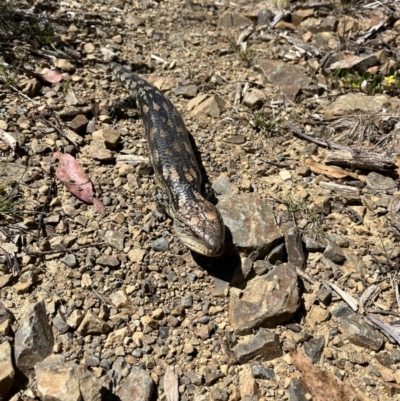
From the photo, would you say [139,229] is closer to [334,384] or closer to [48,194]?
[48,194]

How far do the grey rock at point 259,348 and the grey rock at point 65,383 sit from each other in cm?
144

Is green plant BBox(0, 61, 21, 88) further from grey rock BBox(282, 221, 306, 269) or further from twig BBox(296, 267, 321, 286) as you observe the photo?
twig BBox(296, 267, 321, 286)

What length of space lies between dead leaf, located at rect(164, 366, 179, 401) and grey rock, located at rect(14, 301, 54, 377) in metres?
1.15

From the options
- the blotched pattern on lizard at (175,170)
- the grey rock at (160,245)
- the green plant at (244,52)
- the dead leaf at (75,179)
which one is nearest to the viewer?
the blotched pattern on lizard at (175,170)

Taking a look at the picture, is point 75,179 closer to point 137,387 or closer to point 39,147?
point 39,147

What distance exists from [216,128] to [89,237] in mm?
2850

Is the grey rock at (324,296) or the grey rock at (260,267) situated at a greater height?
the grey rock at (260,267)

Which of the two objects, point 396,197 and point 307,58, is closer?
point 396,197

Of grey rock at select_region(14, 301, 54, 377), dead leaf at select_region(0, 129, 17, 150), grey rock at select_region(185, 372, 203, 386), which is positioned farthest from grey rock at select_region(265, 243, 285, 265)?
dead leaf at select_region(0, 129, 17, 150)

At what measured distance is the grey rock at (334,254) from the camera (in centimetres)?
521

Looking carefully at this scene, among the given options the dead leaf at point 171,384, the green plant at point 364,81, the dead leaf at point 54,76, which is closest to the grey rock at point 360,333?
the dead leaf at point 171,384

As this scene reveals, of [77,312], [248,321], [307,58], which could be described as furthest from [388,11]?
[77,312]

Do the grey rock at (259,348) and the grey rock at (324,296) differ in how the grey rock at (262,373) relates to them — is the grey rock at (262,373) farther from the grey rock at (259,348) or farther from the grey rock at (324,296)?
the grey rock at (324,296)

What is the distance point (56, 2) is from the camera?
8.63 m
